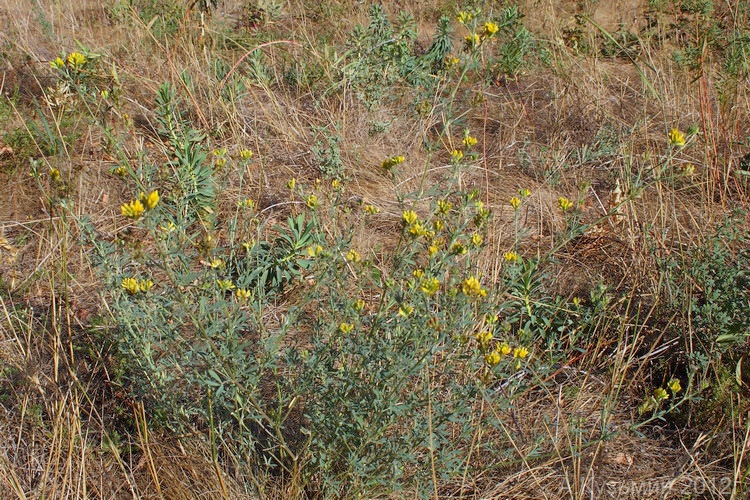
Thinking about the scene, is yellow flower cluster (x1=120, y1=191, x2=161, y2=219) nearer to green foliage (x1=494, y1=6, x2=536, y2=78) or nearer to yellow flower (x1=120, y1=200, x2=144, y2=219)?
yellow flower (x1=120, y1=200, x2=144, y2=219)

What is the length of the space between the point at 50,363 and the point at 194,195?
966 millimetres

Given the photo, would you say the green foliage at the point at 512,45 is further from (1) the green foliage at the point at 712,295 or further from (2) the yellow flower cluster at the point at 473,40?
(2) the yellow flower cluster at the point at 473,40

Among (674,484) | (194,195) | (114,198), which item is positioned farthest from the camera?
(114,198)

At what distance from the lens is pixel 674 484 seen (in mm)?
2086

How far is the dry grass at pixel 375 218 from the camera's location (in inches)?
79.0

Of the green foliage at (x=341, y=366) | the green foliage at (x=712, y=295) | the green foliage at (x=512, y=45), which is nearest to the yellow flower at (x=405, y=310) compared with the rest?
the green foliage at (x=341, y=366)

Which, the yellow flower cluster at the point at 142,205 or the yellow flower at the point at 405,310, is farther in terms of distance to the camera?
the yellow flower at the point at 405,310

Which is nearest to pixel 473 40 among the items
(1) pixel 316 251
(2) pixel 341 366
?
(1) pixel 316 251

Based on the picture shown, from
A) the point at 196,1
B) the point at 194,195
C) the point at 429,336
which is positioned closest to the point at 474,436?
the point at 429,336

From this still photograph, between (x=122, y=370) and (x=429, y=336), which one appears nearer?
(x=429, y=336)

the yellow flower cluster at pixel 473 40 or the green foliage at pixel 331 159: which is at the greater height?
the yellow flower cluster at pixel 473 40

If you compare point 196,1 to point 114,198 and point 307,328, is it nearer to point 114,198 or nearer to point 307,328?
point 114,198

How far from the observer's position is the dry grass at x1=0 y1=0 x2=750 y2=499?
201cm

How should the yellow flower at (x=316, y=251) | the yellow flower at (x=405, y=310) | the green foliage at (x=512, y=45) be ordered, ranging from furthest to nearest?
the green foliage at (x=512, y=45)
the yellow flower at (x=316, y=251)
the yellow flower at (x=405, y=310)
